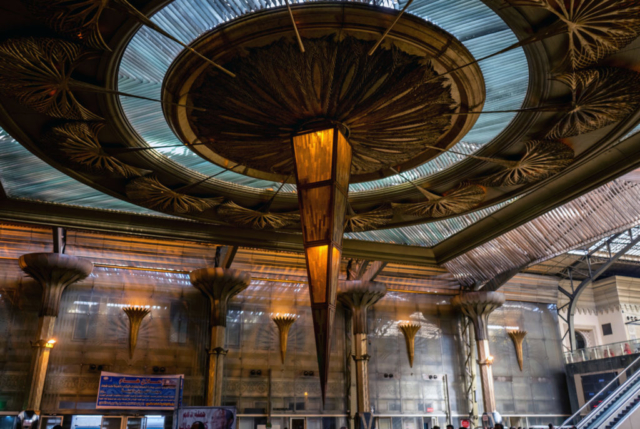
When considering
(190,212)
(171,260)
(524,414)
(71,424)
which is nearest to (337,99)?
(190,212)

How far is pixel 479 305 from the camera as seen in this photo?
1920 cm

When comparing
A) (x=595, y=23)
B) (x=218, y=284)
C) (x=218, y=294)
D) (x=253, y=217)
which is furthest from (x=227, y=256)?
(x=595, y=23)

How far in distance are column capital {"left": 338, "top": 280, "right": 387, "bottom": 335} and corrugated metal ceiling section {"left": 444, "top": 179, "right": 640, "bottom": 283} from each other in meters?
3.04

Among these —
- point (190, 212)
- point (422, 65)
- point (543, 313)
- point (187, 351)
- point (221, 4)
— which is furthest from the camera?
point (543, 313)

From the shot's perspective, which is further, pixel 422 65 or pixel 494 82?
pixel 494 82

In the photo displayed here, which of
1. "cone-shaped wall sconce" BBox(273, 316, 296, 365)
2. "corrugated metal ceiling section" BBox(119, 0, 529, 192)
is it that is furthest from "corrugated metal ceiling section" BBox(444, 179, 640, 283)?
"cone-shaped wall sconce" BBox(273, 316, 296, 365)

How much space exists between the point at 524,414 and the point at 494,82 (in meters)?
17.3

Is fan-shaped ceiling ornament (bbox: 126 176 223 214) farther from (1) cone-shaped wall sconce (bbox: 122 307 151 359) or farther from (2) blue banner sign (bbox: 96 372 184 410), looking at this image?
(2) blue banner sign (bbox: 96 372 184 410)

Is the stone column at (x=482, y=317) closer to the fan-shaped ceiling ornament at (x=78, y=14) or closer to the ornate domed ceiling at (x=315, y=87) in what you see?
the ornate domed ceiling at (x=315, y=87)

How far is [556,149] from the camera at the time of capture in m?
9.04

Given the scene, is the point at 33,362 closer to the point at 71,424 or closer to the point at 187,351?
the point at 71,424

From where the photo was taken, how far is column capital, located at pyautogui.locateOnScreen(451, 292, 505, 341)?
62.4 ft

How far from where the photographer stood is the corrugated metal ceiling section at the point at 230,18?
6.27m

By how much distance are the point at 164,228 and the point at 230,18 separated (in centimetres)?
765
